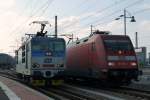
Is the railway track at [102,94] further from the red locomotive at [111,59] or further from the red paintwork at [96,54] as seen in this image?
the red paintwork at [96,54]

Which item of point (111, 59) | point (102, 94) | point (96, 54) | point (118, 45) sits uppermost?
point (118, 45)

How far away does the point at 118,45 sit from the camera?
2544 cm

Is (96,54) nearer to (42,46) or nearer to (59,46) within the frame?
(59,46)

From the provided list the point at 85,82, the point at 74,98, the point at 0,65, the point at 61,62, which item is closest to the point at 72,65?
the point at 85,82

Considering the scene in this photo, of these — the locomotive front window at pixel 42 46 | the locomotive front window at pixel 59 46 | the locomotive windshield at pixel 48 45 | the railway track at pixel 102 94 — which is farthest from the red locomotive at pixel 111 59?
the locomotive front window at pixel 42 46

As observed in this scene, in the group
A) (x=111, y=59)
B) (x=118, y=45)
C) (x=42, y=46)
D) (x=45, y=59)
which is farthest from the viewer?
(x=42, y=46)

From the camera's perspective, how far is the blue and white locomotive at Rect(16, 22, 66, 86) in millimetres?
26328

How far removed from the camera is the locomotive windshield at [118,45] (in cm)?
2516

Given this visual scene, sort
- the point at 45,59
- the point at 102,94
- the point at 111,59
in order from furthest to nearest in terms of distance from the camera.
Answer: the point at 45,59 → the point at 111,59 → the point at 102,94

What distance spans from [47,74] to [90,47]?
325cm

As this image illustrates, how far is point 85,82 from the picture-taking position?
33.3 metres

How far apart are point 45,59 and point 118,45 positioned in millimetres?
4686

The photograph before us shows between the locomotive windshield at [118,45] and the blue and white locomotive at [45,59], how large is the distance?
346 centimetres

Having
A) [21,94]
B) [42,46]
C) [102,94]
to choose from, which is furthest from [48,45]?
[102,94]
